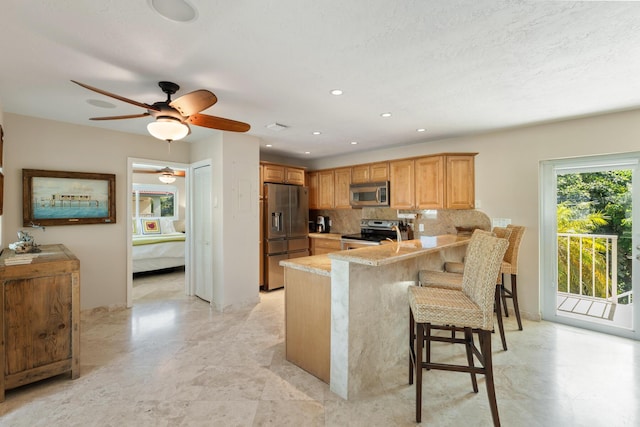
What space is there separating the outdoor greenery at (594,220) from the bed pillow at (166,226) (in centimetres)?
817

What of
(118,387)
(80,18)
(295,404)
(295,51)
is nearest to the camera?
(80,18)

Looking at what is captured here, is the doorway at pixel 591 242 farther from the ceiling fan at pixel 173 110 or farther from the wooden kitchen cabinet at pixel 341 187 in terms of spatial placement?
the ceiling fan at pixel 173 110

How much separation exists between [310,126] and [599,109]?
314 centimetres

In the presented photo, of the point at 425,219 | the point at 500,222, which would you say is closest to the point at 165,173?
the point at 425,219

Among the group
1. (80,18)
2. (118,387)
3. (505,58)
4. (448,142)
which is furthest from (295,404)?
(448,142)

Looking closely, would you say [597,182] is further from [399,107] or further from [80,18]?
[80,18]

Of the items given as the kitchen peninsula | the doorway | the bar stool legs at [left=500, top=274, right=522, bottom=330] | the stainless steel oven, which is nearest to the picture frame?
the kitchen peninsula

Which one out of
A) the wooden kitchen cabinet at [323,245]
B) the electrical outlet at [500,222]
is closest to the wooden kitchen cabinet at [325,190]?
the wooden kitchen cabinet at [323,245]

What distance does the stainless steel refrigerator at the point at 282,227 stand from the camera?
4.89 metres

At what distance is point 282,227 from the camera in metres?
5.07

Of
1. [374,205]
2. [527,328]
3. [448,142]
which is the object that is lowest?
[527,328]

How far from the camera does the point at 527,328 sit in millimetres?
3465

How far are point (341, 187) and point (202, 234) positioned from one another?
260cm

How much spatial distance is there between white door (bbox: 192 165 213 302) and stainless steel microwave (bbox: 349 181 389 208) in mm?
2475
